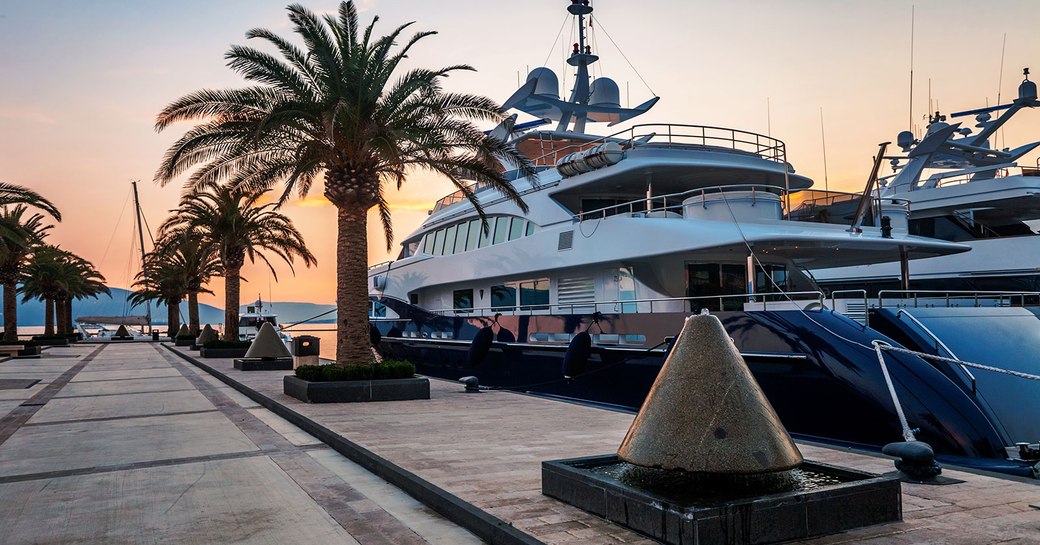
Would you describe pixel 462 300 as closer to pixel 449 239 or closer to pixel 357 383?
pixel 449 239

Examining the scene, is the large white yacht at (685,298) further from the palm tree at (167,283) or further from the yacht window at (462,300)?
the palm tree at (167,283)

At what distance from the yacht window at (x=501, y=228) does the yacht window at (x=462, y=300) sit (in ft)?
7.54

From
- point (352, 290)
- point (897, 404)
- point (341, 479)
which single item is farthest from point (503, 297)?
point (341, 479)

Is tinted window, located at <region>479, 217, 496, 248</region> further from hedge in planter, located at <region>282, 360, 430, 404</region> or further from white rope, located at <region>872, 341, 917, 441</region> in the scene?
white rope, located at <region>872, 341, 917, 441</region>

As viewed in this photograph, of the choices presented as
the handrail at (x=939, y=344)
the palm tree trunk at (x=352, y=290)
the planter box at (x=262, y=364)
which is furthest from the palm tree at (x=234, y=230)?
the handrail at (x=939, y=344)

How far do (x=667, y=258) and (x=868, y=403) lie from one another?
237 inches

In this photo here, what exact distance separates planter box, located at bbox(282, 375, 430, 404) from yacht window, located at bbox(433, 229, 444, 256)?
40.7 feet

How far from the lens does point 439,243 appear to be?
1039 inches

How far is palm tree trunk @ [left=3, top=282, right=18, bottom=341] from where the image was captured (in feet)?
122

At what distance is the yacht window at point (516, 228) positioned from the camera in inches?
815

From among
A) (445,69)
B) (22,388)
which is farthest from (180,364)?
(445,69)

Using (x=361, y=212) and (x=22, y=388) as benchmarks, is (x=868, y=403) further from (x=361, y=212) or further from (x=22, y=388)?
(x=22, y=388)

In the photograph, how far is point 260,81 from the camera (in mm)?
15141

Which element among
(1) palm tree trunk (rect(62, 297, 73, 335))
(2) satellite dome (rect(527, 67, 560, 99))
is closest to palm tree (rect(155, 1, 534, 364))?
(2) satellite dome (rect(527, 67, 560, 99))
